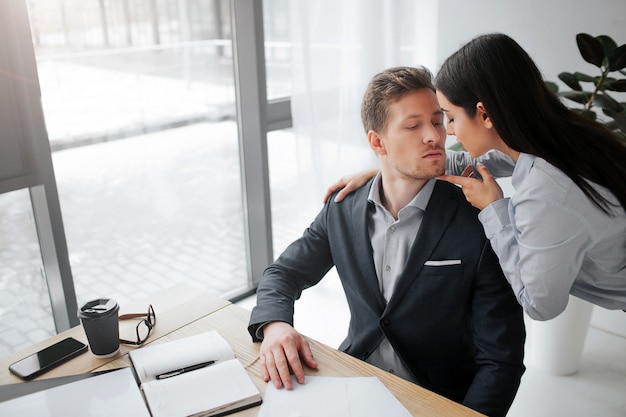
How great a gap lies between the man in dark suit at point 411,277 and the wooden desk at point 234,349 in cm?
4

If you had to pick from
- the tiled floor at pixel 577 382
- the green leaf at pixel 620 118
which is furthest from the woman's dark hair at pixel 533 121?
the tiled floor at pixel 577 382

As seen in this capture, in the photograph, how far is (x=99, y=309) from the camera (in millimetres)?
1328

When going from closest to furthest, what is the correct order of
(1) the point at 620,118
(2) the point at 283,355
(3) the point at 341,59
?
(2) the point at 283,355
(1) the point at 620,118
(3) the point at 341,59

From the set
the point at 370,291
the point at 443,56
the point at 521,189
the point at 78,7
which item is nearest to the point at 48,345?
the point at 370,291

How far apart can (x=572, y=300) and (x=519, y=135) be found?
49.3 inches

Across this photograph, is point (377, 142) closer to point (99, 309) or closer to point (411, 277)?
point (411, 277)

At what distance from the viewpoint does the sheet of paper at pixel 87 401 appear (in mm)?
1121

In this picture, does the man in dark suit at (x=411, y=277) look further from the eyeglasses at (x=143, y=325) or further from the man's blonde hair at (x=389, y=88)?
the eyeglasses at (x=143, y=325)

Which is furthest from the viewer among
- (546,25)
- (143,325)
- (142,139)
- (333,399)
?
(142,139)

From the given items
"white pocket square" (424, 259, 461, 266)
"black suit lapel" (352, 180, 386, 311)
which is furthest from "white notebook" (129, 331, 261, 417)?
"white pocket square" (424, 259, 461, 266)

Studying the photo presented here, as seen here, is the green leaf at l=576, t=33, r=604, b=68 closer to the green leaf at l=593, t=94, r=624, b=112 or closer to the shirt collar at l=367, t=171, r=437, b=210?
Answer: the green leaf at l=593, t=94, r=624, b=112

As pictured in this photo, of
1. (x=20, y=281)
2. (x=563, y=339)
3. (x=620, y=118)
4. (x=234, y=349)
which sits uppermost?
(x=620, y=118)

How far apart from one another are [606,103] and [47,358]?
180 centimetres

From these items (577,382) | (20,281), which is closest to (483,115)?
(577,382)
